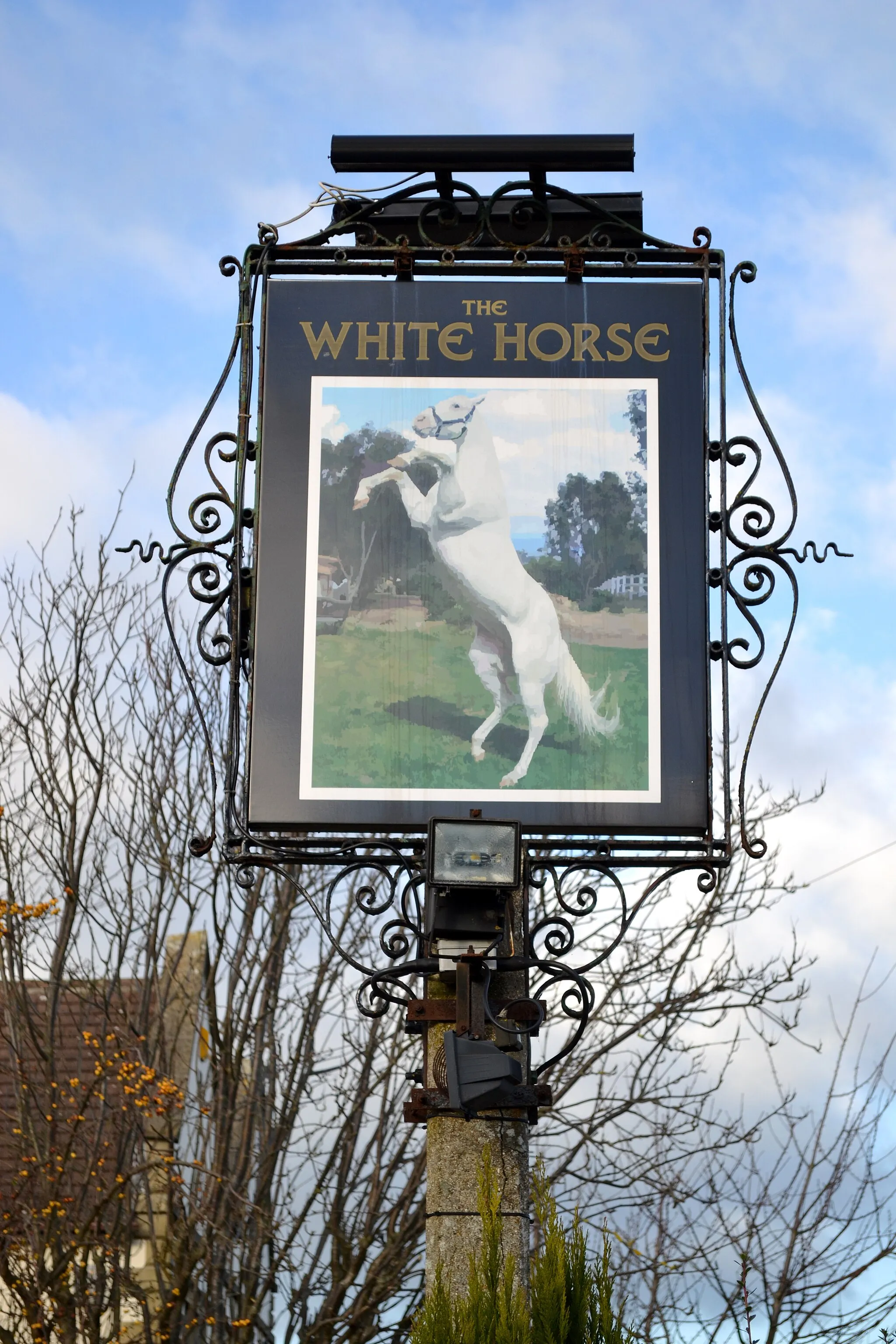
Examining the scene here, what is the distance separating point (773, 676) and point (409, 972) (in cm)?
178

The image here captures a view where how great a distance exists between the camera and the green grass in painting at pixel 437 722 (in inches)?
222

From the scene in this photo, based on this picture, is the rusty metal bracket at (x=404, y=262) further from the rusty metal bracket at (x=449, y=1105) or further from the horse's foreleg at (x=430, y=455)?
the rusty metal bracket at (x=449, y=1105)

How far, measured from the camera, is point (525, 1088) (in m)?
4.81

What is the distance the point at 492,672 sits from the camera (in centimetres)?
579

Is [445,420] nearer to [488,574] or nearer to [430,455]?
[430,455]

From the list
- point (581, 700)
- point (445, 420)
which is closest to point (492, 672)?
point (581, 700)

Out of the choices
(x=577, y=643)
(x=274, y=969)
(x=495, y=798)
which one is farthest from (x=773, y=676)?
(x=274, y=969)

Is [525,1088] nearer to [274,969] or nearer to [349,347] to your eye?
[349,347]

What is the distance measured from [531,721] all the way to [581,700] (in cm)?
20

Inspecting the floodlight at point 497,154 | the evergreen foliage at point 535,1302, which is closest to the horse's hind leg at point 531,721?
the evergreen foliage at point 535,1302

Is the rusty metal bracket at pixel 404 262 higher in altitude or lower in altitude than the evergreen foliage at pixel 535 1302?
higher

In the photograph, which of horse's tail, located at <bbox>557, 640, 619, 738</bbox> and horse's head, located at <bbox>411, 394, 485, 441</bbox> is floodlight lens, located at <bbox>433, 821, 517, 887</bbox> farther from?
horse's head, located at <bbox>411, 394, 485, 441</bbox>

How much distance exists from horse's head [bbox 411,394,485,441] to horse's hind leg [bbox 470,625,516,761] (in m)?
0.80

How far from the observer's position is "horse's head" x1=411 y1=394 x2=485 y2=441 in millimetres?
6031
